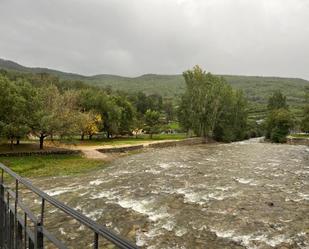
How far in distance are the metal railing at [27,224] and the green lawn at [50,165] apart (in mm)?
20567

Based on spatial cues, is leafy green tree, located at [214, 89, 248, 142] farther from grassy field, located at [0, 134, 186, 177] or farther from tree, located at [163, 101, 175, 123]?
tree, located at [163, 101, 175, 123]

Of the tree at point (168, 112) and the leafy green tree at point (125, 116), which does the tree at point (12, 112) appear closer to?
the leafy green tree at point (125, 116)

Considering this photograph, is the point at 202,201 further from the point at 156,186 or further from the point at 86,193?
the point at 86,193

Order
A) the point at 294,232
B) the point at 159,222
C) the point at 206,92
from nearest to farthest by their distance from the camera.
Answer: the point at 294,232 < the point at 159,222 < the point at 206,92

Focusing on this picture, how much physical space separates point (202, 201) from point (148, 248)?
658cm

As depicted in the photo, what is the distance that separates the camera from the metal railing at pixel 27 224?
Answer: 333 cm

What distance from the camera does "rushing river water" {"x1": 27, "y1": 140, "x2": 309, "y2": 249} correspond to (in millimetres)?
12133

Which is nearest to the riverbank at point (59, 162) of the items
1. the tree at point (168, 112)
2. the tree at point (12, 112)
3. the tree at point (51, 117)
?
the tree at point (12, 112)

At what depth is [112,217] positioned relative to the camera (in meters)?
14.6

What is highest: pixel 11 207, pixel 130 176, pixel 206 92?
pixel 206 92

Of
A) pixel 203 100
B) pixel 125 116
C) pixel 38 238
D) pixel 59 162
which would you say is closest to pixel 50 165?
pixel 59 162

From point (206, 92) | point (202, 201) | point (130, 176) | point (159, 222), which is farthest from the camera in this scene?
point (206, 92)

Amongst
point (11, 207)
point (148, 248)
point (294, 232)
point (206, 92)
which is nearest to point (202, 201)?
point (294, 232)

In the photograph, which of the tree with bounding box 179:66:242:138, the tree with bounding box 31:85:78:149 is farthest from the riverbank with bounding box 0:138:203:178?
the tree with bounding box 179:66:242:138
